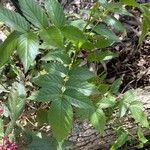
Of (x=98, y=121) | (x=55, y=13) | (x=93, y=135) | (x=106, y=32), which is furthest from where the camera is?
(x=93, y=135)

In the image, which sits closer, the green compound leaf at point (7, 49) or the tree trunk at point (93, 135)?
the green compound leaf at point (7, 49)

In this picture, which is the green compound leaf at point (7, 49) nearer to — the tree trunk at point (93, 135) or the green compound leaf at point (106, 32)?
the green compound leaf at point (106, 32)

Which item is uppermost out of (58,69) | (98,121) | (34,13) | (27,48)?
(34,13)

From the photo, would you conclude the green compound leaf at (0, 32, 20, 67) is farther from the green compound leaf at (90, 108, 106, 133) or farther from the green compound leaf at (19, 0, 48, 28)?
the green compound leaf at (90, 108, 106, 133)

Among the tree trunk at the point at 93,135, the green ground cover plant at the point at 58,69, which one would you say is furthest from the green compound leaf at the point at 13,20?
the tree trunk at the point at 93,135

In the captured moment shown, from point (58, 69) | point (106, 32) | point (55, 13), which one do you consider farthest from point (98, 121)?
point (55, 13)

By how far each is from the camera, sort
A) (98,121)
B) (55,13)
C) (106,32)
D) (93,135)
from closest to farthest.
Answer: (55,13) < (106,32) < (98,121) < (93,135)

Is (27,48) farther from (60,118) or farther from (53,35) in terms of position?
(60,118)

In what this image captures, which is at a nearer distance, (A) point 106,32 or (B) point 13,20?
(B) point 13,20

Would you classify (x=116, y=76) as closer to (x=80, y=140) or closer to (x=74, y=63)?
(x=80, y=140)
